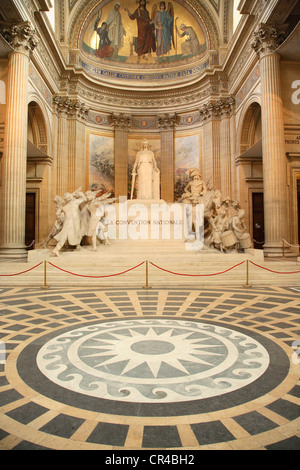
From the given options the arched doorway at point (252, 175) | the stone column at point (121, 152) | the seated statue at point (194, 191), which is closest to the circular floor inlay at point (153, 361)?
the seated statue at point (194, 191)

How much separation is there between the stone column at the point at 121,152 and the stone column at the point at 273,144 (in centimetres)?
1028

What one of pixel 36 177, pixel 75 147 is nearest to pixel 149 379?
pixel 36 177

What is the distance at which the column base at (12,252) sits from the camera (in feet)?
37.1

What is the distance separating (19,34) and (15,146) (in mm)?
4076

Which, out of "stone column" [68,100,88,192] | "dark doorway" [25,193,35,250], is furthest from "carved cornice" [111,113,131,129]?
"dark doorway" [25,193,35,250]

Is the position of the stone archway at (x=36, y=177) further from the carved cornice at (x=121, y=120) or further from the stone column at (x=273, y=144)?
the stone column at (x=273, y=144)

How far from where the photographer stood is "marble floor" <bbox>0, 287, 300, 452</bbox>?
6.16 ft

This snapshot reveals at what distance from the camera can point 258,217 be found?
1734cm

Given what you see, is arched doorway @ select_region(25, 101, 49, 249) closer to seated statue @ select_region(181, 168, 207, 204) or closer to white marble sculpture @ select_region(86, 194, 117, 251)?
white marble sculpture @ select_region(86, 194, 117, 251)

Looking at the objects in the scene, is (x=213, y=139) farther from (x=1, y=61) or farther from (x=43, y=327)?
(x=43, y=327)

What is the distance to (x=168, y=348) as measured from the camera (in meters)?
3.31

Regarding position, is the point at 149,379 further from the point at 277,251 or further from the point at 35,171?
the point at 35,171

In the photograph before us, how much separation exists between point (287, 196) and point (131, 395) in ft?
38.0

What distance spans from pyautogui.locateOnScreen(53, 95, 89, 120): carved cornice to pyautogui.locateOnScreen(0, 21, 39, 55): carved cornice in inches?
221
